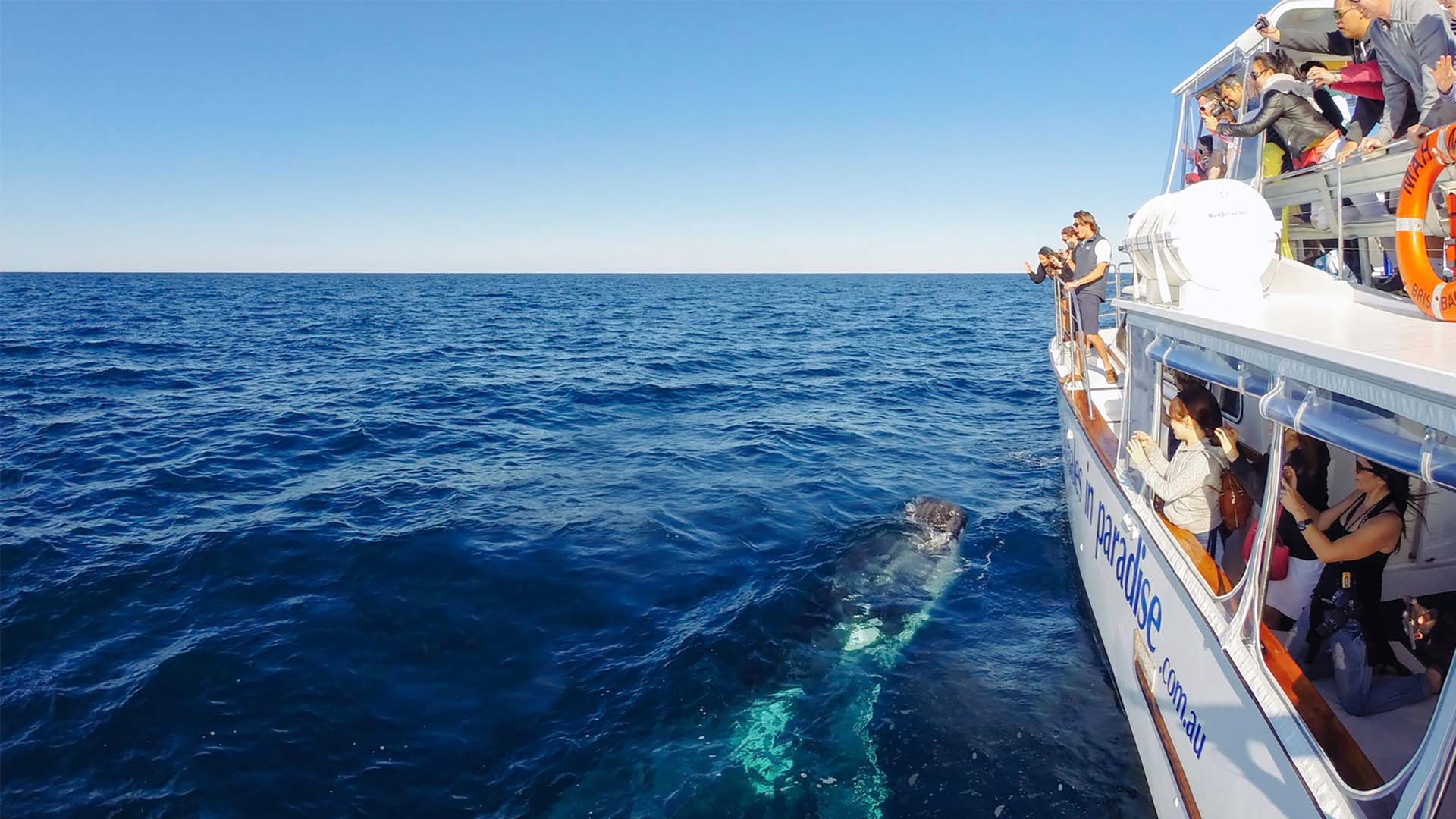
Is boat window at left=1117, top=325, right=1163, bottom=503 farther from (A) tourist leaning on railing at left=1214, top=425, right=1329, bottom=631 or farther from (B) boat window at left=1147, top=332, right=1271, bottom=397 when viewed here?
(A) tourist leaning on railing at left=1214, top=425, right=1329, bottom=631

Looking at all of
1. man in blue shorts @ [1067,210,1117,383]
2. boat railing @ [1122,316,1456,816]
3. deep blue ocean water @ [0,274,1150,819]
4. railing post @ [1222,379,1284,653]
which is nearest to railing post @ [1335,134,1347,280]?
boat railing @ [1122,316,1456,816]

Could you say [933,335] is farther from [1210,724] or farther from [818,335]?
[1210,724]

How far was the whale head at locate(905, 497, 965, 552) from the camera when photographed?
12.0 metres

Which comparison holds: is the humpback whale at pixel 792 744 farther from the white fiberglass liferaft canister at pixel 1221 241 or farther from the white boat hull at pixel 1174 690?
the white fiberglass liferaft canister at pixel 1221 241

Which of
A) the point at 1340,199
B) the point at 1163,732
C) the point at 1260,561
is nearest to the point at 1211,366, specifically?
the point at 1260,561

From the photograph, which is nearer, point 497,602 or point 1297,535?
point 1297,535

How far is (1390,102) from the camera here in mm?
5832

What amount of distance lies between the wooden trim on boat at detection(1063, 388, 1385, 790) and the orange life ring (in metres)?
2.11

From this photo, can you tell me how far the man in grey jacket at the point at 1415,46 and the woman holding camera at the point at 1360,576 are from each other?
7.65 ft

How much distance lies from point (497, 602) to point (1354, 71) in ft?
35.1

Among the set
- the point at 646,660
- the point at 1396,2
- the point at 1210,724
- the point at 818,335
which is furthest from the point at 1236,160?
the point at 818,335

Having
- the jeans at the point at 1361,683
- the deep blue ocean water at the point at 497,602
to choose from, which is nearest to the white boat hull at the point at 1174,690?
the jeans at the point at 1361,683

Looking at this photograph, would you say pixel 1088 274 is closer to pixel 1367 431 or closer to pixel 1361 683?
pixel 1361 683

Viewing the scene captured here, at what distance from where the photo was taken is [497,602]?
9.95 m
